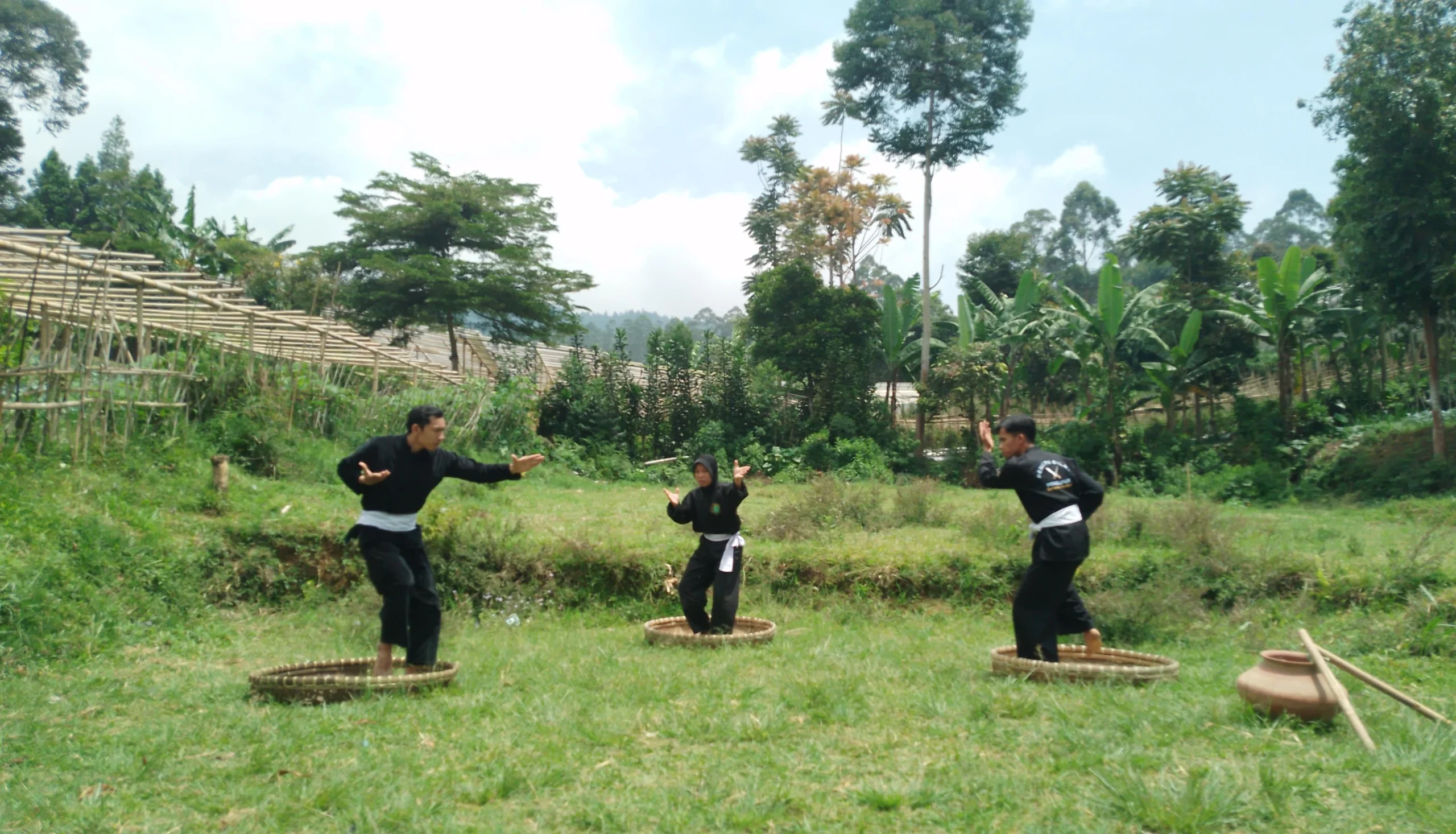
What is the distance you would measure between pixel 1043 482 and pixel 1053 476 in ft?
0.27

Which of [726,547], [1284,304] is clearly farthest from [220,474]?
[1284,304]

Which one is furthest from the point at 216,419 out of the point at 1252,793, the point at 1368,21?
the point at 1368,21

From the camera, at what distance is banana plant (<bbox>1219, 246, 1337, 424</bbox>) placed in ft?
69.5

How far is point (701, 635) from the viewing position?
8.12 m

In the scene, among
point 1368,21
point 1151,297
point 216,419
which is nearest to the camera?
point 216,419

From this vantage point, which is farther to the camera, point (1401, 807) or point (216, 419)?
point (216, 419)

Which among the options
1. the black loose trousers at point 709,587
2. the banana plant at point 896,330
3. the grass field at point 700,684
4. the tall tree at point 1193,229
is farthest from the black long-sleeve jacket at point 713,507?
the tall tree at point 1193,229

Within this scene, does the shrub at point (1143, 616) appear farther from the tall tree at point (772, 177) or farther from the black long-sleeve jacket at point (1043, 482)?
the tall tree at point (772, 177)

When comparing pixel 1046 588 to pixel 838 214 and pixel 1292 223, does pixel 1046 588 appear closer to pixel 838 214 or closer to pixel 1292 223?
pixel 838 214

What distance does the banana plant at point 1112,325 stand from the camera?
2195 centimetres

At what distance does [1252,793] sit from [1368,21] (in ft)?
60.5

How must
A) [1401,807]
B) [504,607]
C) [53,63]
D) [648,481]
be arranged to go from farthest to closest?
[53,63]
[648,481]
[504,607]
[1401,807]

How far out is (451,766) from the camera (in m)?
4.76

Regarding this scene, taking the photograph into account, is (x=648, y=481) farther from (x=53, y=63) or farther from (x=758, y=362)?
(x=53, y=63)
